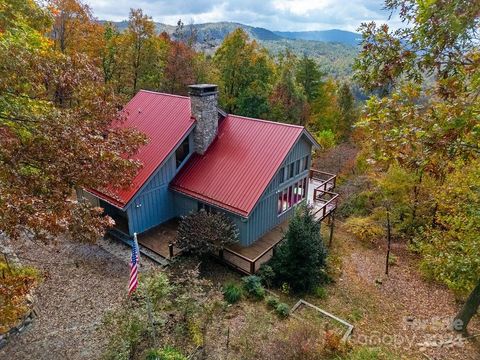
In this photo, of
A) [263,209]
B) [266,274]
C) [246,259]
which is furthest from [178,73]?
[266,274]

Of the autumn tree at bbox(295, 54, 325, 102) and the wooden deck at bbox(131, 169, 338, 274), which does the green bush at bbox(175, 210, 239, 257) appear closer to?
the wooden deck at bbox(131, 169, 338, 274)

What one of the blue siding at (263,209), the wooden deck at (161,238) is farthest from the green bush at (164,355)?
the blue siding at (263,209)

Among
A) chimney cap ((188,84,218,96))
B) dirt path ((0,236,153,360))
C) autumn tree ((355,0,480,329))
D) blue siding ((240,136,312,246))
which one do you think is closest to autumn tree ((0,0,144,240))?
dirt path ((0,236,153,360))

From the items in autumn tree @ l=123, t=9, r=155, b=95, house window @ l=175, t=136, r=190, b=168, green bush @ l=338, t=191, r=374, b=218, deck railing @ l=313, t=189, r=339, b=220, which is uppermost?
autumn tree @ l=123, t=9, r=155, b=95

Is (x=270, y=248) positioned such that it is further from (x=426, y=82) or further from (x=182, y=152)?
(x=426, y=82)

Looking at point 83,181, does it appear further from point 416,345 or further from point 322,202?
point 322,202

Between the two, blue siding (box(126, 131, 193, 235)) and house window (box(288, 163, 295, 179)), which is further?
house window (box(288, 163, 295, 179))

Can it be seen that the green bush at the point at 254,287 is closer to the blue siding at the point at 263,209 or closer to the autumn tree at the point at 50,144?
the blue siding at the point at 263,209
